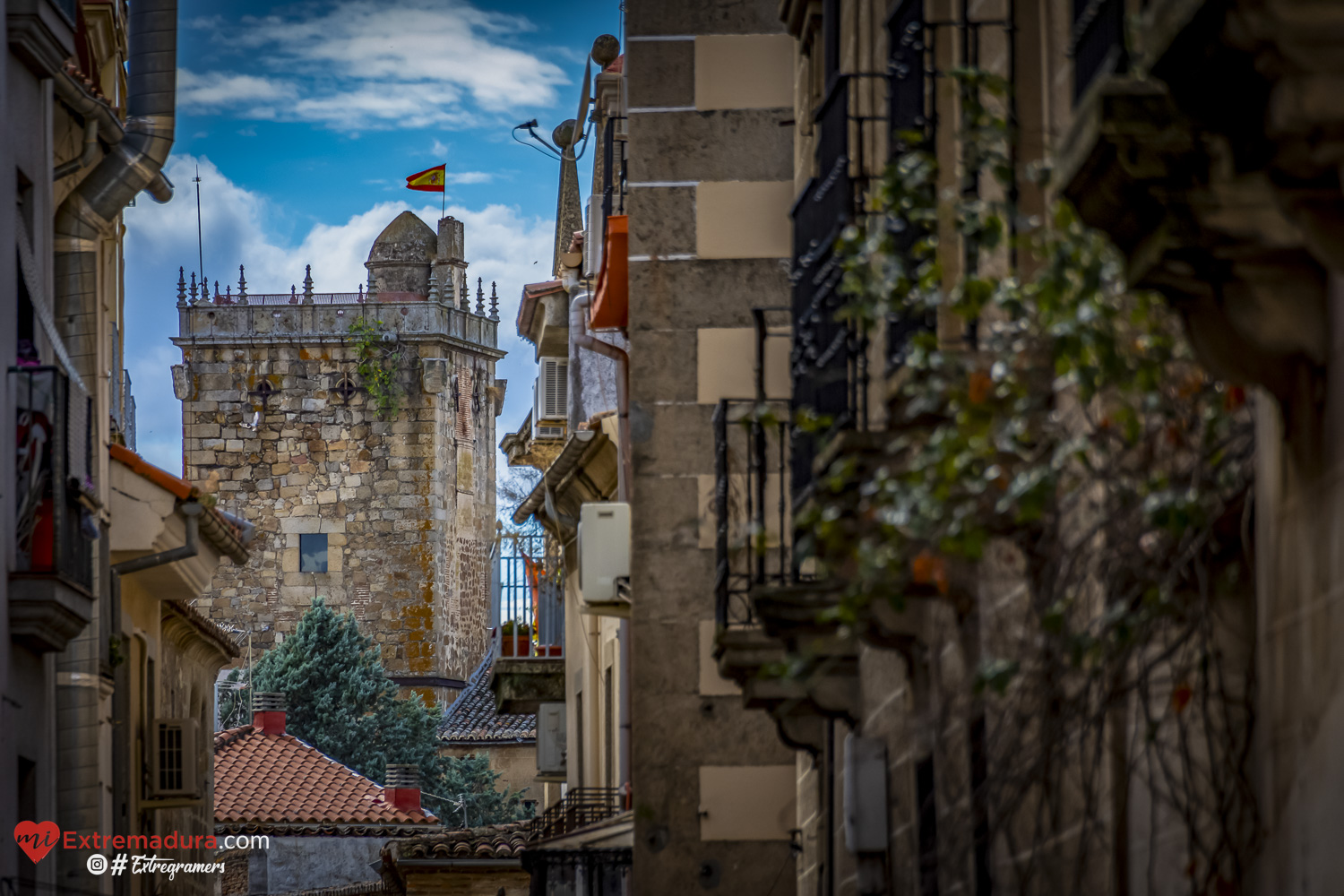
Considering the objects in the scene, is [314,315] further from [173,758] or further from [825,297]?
[825,297]

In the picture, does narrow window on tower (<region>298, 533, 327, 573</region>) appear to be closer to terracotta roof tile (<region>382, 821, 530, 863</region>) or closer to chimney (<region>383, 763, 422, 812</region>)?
chimney (<region>383, 763, 422, 812</region>)

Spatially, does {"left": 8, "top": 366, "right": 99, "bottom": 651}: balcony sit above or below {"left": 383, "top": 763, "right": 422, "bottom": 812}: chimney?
→ above

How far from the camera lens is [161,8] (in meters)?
16.8

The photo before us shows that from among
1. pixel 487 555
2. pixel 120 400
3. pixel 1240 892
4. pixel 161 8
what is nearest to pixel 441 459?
pixel 487 555

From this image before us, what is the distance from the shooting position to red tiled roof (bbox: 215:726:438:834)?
4028cm

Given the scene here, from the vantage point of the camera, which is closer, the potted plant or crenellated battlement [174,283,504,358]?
the potted plant

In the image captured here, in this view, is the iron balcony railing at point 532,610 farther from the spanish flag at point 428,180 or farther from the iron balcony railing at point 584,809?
the spanish flag at point 428,180

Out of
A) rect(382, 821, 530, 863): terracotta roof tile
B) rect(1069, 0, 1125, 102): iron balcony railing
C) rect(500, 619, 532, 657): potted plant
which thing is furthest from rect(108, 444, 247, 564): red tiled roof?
rect(1069, 0, 1125, 102): iron balcony railing

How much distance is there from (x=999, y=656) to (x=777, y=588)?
84.2 inches

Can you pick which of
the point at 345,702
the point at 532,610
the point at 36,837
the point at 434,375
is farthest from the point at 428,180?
the point at 36,837

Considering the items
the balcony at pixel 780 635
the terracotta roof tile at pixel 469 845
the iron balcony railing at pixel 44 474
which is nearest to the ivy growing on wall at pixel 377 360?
the terracotta roof tile at pixel 469 845

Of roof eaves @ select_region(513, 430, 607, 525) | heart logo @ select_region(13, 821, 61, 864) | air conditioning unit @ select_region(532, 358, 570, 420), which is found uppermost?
air conditioning unit @ select_region(532, 358, 570, 420)

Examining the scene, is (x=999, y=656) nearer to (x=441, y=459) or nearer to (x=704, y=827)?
(x=704, y=827)

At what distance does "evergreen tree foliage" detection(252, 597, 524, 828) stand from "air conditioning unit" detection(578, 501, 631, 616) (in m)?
37.9
